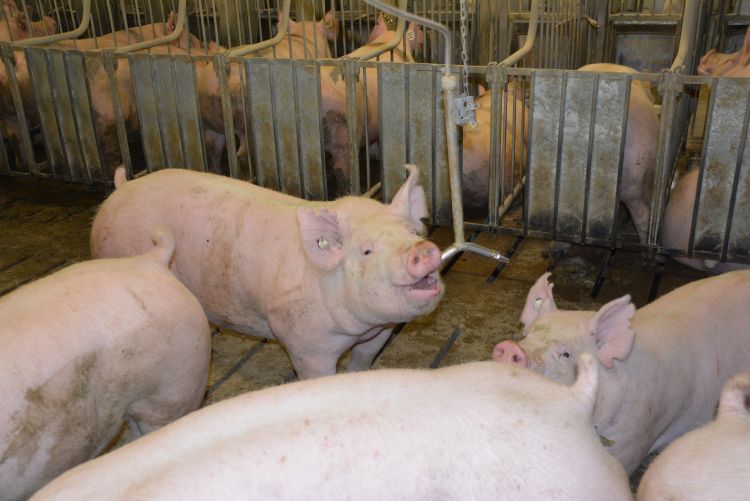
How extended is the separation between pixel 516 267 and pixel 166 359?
8.77 ft

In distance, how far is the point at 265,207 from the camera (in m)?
3.66

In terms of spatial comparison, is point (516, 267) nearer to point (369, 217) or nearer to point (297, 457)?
point (369, 217)

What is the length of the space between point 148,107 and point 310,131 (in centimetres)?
135

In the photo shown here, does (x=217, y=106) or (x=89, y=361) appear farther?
(x=217, y=106)

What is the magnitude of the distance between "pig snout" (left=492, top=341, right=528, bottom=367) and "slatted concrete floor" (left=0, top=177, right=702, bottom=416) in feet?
3.74

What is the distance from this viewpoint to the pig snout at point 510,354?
2.66 meters

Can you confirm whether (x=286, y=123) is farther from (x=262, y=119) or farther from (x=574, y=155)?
(x=574, y=155)

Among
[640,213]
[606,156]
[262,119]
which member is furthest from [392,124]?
[640,213]

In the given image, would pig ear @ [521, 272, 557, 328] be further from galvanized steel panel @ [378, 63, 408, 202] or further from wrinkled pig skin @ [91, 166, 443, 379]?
galvanized steel panel @ [378, 63, 408, 202]

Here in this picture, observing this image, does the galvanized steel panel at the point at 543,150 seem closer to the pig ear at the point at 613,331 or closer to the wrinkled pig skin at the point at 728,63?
the pig ear at the point at 613,331

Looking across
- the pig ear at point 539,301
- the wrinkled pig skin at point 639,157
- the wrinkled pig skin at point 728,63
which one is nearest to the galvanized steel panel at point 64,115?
the wrinkled pig skin at point 639,157

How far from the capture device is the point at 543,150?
15.1 feet

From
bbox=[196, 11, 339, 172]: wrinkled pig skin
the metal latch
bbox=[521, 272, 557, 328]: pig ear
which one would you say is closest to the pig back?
bbox=[521, 272, 557, 328]: pig ear

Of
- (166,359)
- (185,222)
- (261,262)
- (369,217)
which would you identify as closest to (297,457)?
(166,359)
